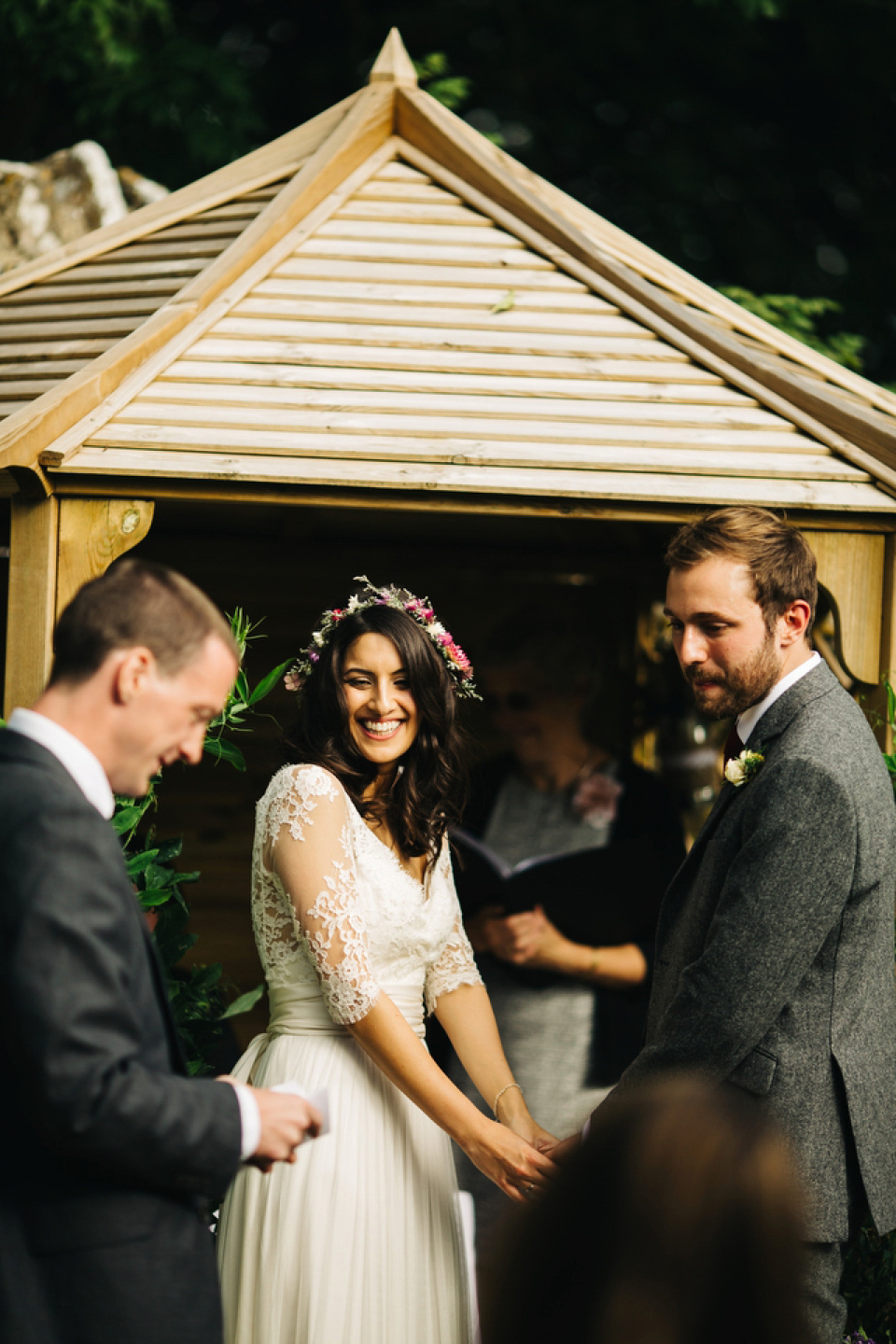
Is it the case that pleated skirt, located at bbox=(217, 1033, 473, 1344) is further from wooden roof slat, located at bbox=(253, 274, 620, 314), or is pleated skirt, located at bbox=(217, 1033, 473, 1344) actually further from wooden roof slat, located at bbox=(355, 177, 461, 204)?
wooden roof slat, located at bbox=(355, 177, 461, 204)

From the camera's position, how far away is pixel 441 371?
3.94 metres

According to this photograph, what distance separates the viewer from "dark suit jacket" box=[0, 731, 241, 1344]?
5.11 feet

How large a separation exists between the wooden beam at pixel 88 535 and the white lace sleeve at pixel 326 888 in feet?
3.90

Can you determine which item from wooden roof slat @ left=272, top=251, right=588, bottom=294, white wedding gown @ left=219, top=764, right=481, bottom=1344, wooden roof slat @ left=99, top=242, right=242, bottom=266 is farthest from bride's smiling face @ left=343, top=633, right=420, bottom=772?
wooden roof slat @ left=99, top=242, right=242, bottom=266

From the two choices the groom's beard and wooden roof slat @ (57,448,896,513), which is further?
wooden roof slat @ (57,448,896,513)

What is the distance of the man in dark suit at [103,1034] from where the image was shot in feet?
5.13

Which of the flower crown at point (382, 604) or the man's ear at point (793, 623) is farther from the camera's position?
the flower crown at point (382, 604)

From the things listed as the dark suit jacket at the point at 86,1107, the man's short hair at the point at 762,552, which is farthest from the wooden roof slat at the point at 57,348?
the dark suit jacket at the point at 86,1107

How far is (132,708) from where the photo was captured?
5.63ft

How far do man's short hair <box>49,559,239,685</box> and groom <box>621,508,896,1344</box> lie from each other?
49.9 inches

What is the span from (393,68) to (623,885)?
3441 millimetres


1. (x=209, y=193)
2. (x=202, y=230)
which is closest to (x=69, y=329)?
(x=202, y=230)

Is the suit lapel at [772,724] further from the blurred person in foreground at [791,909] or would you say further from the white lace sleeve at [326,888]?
the white lace sleeve at [326,888]

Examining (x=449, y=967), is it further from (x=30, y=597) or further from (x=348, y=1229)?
(x=30, y=597)
